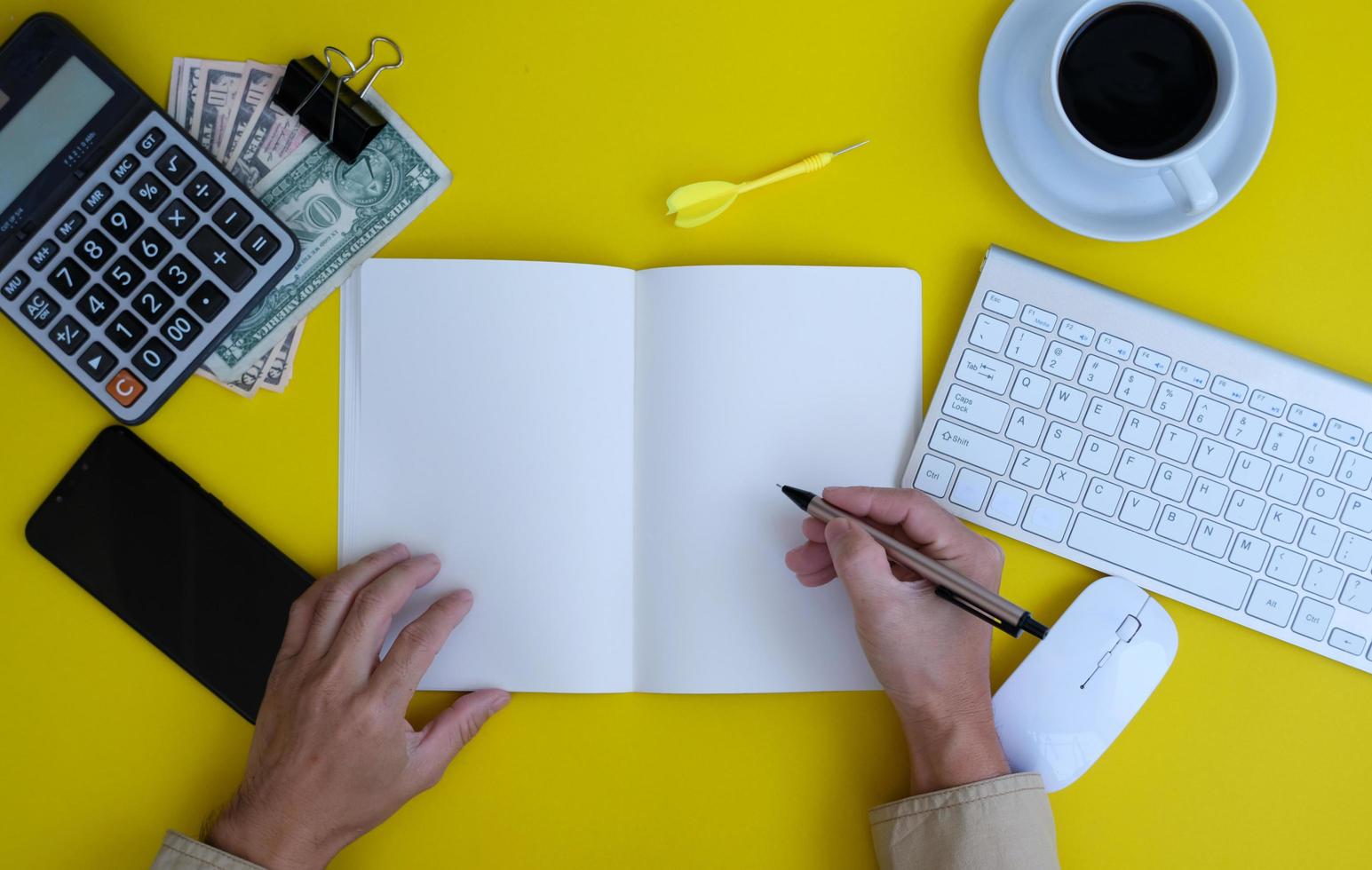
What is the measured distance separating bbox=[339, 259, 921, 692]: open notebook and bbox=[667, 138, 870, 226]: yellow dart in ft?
0.16

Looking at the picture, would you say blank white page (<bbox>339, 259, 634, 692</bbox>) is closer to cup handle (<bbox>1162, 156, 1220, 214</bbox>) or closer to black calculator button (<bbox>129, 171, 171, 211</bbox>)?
black calculator button (<bbox>129, 171, 171, 211</bbox>)

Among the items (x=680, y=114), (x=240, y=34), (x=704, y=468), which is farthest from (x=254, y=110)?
(x=704, y=468)

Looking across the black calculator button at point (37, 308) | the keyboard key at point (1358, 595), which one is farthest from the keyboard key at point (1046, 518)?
the black calculator button at point (37, 308)

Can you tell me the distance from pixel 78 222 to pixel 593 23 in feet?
1.34

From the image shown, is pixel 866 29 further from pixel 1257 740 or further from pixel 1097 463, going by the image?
pixel 1257 740

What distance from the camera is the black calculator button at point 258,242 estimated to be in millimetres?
673

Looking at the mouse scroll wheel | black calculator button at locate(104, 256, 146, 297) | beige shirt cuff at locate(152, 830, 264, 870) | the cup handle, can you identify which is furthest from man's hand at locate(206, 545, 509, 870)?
the cup handle

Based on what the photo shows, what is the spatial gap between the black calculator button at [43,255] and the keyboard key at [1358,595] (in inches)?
38.5

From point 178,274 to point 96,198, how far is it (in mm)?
78

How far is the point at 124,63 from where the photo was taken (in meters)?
0.70

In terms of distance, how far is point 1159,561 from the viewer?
68 cm

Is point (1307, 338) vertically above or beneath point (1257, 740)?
above

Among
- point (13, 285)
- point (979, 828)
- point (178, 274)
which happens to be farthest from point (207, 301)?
point (979, 828)

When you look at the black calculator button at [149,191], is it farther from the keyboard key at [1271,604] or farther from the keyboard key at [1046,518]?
the keyboard key at [1271,604]
